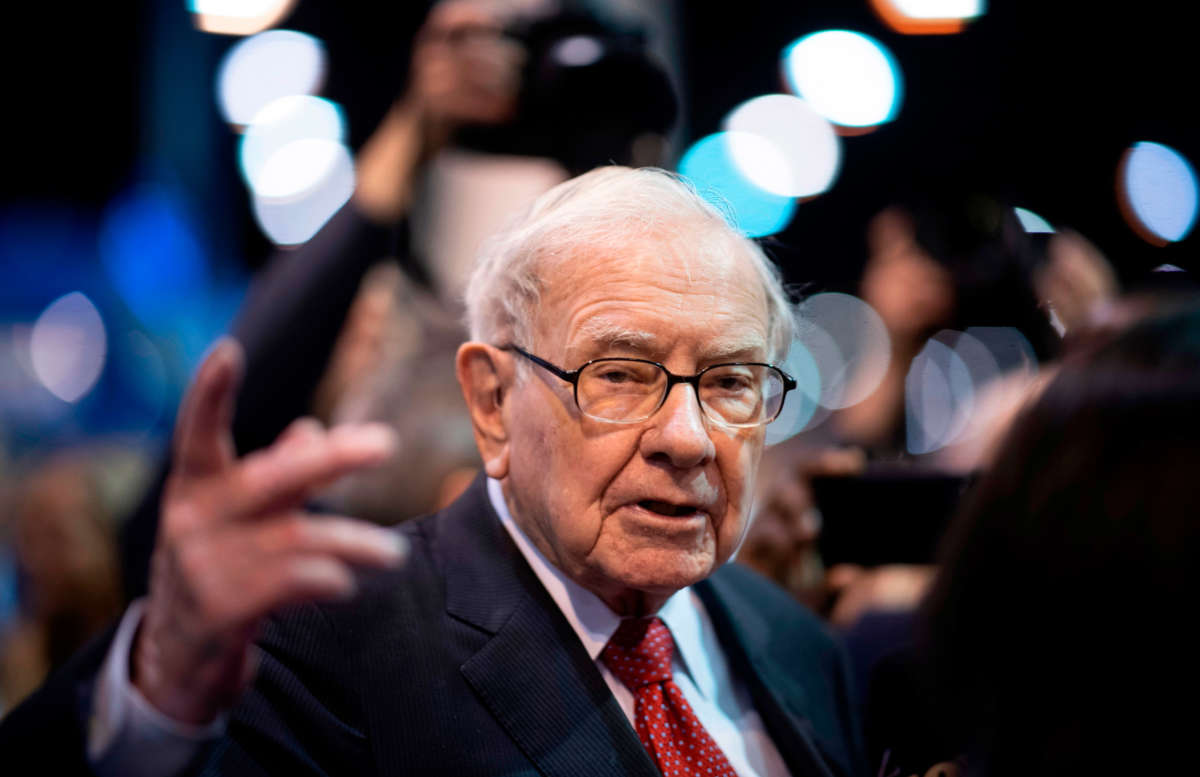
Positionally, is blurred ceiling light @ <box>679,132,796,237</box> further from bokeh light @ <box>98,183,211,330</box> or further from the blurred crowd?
bokeh light @ <box>98,183,211,330</box>

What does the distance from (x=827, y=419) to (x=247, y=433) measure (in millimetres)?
2391

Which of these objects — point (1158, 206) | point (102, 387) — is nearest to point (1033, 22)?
point (1158, 206)

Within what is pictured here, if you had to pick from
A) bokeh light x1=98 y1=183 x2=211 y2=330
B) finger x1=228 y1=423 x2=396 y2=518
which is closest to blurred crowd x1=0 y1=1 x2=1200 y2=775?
finger x1=228 y1=423 x2=396 y2=518

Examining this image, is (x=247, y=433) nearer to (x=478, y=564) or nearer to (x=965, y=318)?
(x=478, y=564)

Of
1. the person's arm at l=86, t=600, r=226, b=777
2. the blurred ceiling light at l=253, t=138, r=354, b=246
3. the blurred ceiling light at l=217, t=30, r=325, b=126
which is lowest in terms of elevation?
the blurred ceiling light at l=253, t=138, r=354, b=246

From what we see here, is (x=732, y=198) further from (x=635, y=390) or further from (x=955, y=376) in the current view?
(x=955, y=376)

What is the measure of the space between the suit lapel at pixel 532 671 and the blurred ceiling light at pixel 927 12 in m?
3.19

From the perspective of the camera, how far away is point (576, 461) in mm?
1632

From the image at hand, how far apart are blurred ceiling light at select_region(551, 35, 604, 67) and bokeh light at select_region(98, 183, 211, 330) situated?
11537mm

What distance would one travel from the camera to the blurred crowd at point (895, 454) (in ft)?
3.49

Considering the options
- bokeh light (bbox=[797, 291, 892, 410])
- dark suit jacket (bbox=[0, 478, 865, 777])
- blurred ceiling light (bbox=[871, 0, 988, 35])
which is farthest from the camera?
blurred ceiling light (bbox=[871, 0, 988, 35])

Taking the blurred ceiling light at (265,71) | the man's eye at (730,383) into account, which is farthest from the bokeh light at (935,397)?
the blurred ceiling light at (265,71)

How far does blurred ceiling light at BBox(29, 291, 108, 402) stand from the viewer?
56.1 ft

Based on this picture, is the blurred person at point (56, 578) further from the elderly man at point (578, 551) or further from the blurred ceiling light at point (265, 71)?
the blurred ceiling light at point (265, 71)
